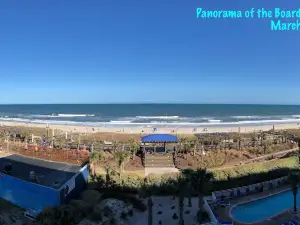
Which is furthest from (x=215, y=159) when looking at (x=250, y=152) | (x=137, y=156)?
(x=137, y=156)

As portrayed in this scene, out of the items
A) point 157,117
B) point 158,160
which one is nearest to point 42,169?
point 158,160

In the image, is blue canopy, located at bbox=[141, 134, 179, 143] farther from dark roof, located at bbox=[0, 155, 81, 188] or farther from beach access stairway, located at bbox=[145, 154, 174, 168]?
dark roof, located at bbox=[0, 155, 81, 188]

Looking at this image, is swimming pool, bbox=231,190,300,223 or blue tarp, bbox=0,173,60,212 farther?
swimming pool, bbox=231,190,300,223

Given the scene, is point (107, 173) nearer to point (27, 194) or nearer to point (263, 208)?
point (27, 194)

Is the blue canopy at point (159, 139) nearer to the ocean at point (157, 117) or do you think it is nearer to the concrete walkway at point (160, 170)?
the concrete walkway at point (160, 170)

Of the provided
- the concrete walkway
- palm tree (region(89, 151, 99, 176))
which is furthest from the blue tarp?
the concrete walkway

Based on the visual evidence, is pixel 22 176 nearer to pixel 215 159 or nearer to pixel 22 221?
pixel 22 221

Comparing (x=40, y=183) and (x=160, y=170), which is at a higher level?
(x=40, y=183)
